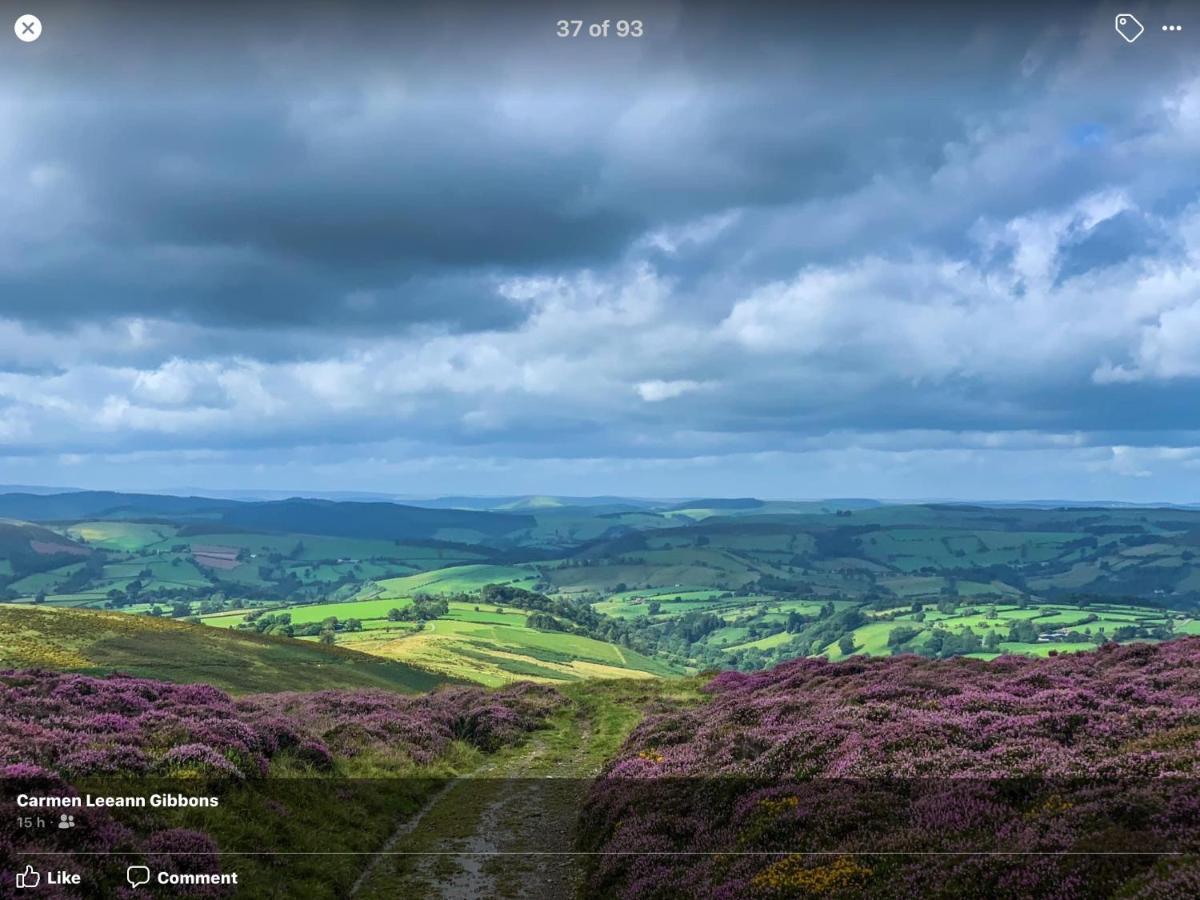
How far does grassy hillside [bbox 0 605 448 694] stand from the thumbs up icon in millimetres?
29855

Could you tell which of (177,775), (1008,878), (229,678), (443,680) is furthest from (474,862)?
(443,680)

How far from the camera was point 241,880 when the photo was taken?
1293cm

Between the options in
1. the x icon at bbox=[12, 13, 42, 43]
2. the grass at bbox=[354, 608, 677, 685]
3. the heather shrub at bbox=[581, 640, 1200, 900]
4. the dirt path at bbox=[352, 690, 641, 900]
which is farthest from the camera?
the grass at bbox=[354, 608, 677, 685]

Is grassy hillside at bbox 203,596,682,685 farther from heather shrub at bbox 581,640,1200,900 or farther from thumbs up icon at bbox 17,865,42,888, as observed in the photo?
thumbs up icon at bbox 17,865,42,888

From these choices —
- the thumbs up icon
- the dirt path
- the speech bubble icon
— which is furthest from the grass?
the thumbs up icon

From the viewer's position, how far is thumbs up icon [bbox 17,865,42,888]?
7898 mm

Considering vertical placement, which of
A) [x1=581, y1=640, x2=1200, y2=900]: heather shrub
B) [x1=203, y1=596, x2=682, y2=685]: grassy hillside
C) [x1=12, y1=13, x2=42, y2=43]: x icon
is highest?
[x1=12, y1=13, x2=42, y2=43]: x icon

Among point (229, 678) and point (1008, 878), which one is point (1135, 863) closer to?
point (1008, 878)

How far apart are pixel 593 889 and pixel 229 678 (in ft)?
129

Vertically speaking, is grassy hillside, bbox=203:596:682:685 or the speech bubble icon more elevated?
the speech bubble icon

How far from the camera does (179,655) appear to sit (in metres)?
47.8

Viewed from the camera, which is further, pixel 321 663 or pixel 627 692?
pixel 321 663

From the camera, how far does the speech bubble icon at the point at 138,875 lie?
930 cm

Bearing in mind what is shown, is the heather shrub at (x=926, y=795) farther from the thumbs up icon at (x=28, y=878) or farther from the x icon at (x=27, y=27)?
the x icon at (x=27, y=27)
